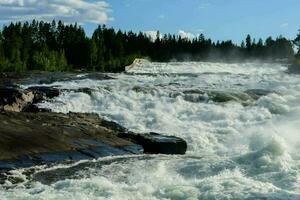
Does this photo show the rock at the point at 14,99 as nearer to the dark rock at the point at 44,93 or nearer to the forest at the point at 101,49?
the dark rock at the point at 44,93

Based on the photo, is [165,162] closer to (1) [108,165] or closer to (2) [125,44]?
(1) [108,165]

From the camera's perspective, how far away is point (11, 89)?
28.8 m

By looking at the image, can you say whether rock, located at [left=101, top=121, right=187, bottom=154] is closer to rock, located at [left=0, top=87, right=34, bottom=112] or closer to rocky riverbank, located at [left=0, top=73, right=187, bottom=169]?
rocky riverbank, located at [left=0, top=73, right=187, bottom=169]

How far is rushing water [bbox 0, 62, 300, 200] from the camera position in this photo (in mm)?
14673

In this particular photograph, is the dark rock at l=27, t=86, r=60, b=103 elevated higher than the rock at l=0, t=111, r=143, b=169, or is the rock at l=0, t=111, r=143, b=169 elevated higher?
the dark rock at l=27, t=86, r=60, b=103

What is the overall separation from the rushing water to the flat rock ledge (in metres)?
0.71

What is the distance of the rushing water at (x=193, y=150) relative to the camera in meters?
14.7

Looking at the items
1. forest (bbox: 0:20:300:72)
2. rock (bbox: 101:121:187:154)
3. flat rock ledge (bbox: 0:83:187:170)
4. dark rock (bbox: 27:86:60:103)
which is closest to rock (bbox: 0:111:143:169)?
flat rock ledge (bbox: 0:83:187:170)

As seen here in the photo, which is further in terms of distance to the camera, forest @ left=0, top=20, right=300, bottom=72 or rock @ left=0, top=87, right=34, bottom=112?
forest @ left=0, top=20, right=300, bottom=72

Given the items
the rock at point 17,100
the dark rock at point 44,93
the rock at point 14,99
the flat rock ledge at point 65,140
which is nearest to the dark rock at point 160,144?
the flat rock ledge at point 65,140

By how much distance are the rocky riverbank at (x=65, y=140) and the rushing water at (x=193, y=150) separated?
0.76m

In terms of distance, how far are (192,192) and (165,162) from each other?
4697 millimetres

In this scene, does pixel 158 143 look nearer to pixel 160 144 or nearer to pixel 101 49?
A: pixel 160 144

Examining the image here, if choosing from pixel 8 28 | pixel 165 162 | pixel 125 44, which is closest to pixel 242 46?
pixel 125 44
